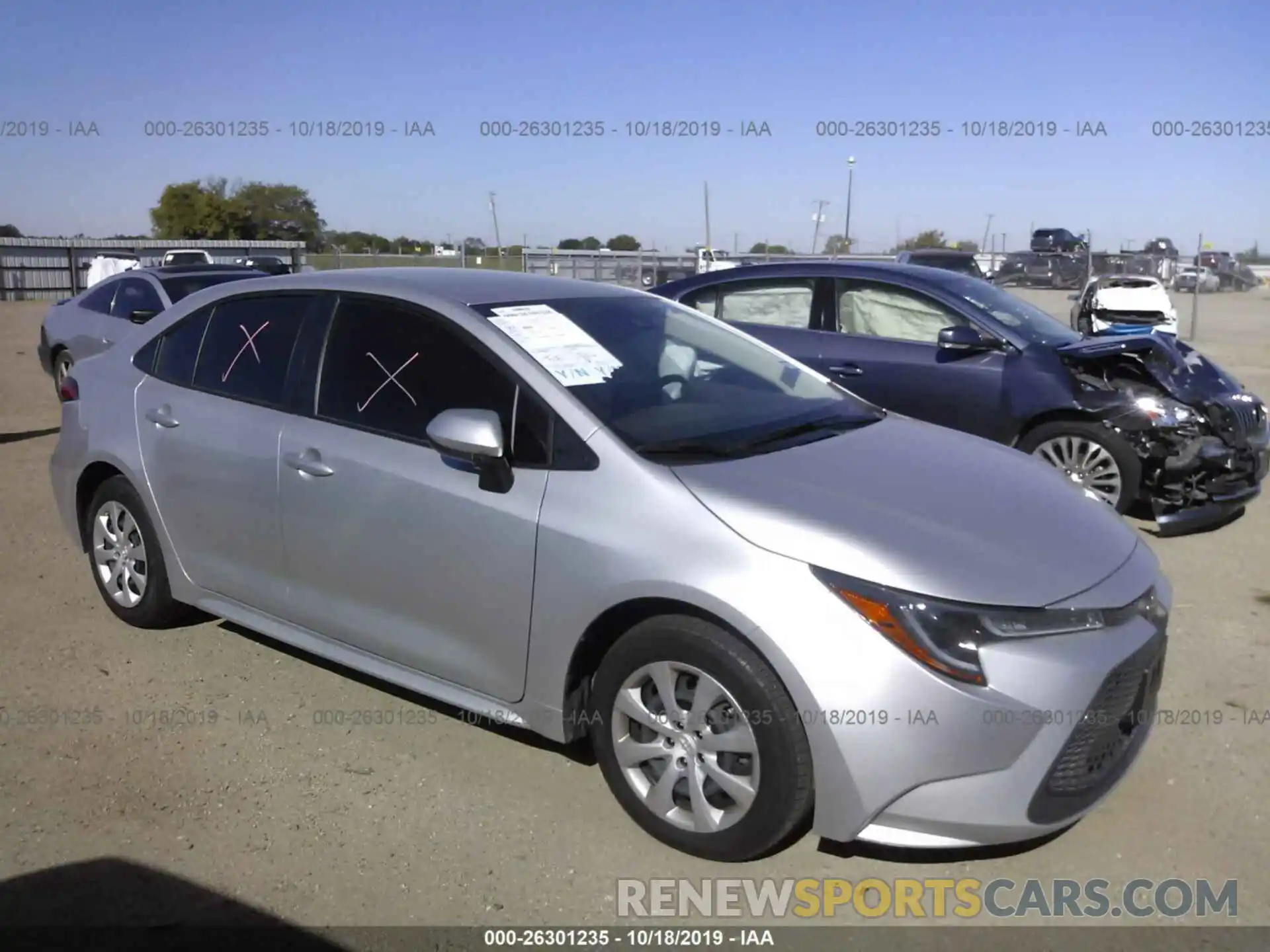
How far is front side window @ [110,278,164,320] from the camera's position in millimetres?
10742

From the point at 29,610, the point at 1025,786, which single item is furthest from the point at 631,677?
the point at 29,610

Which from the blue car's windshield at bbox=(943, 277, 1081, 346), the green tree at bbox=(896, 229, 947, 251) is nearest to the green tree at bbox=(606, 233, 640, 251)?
the green tree at bbox=(896, 229, 947, 251)

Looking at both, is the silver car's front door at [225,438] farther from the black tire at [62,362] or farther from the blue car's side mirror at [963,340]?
the black tire at [62,362]

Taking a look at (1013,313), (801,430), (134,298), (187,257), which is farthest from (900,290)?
(187,257)

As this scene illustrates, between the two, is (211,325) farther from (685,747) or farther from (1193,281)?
(1193,281)

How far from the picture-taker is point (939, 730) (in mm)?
2859

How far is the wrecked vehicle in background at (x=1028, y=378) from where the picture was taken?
22.2 ft

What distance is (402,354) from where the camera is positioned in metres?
3.96

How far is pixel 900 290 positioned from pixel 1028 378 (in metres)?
1.11

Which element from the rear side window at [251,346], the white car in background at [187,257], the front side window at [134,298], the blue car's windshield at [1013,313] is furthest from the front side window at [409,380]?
the white car in background at [187,257]

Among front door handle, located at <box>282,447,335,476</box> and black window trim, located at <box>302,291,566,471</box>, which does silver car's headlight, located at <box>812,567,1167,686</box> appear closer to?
black window trim, located at <box>302,291,566,471</box>

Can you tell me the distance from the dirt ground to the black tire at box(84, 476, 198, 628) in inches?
3.5

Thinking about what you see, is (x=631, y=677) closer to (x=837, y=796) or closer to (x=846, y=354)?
(x=837, y=796)

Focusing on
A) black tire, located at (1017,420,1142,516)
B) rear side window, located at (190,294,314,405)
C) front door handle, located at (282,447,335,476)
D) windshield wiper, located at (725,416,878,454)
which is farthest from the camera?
black tire, located at (1017,420,1142,516)
